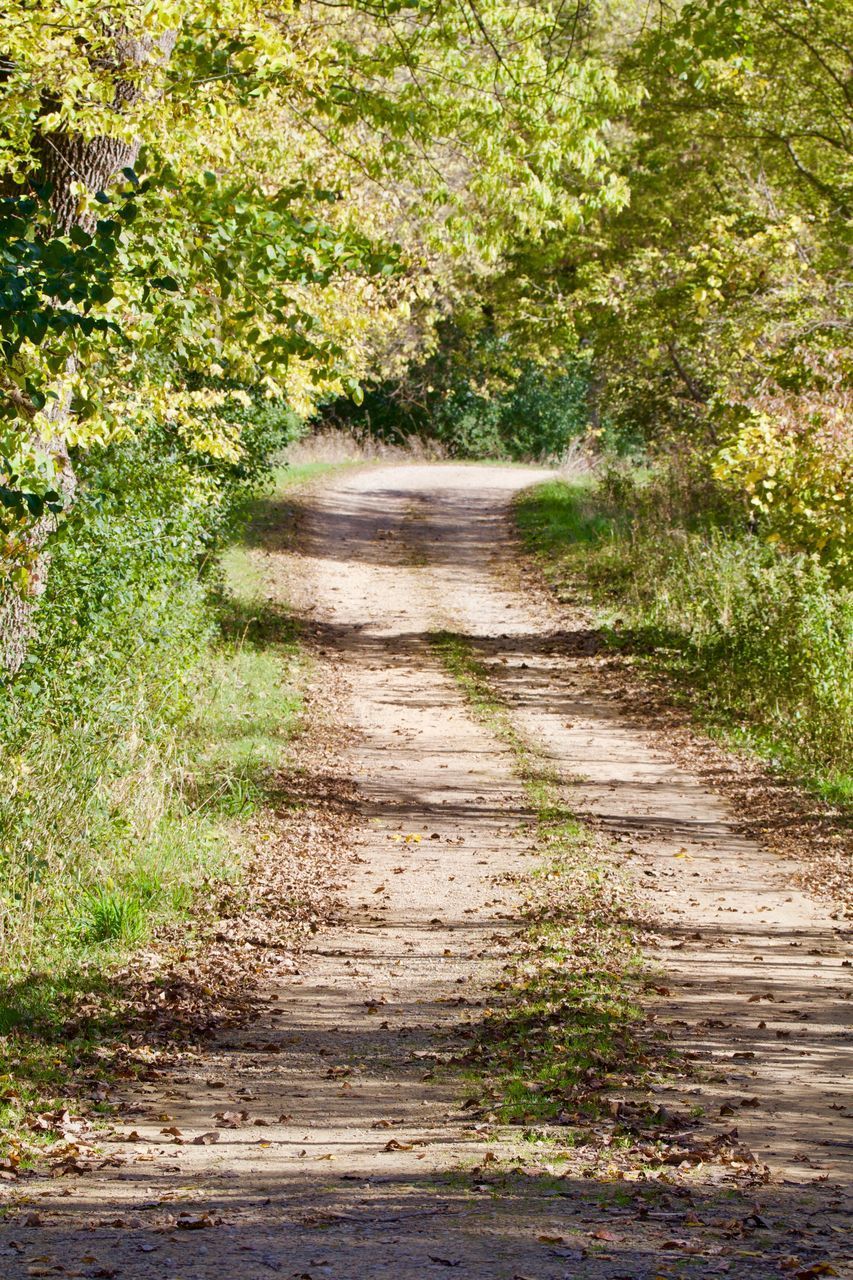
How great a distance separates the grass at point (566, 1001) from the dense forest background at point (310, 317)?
7.27 ft

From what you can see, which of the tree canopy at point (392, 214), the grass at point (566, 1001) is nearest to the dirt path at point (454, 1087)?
the grass at point (566, 1001)

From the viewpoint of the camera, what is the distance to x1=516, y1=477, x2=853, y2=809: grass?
41.1 ft

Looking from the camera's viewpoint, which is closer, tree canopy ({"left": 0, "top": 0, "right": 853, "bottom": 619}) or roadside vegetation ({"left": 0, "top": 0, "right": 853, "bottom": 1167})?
tree canopy ({"left": 0, "top": 0, "right": 853, "bottom": 619})

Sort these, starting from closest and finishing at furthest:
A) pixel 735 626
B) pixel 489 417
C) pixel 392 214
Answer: pixel 735 626 < pixel 392 214 < pixel 489 417

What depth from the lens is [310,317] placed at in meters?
8.00

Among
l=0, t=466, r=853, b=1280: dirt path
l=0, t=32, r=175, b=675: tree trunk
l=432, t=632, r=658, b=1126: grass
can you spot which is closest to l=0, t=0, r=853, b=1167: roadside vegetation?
l=0, t=32, r=175, b=675: tree trunk

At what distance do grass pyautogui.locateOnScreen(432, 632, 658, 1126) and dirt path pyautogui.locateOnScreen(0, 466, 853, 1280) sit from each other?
17 centimetres

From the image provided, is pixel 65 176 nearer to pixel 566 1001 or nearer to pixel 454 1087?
pixel 566 1001

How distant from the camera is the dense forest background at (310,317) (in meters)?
7.56

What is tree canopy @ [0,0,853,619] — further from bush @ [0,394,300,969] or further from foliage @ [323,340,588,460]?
foliage @ [323,340,588,460]

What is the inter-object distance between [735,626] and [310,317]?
8.02 m

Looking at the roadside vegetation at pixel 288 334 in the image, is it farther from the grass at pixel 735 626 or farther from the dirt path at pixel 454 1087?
the dirt path at pixel 454 1087

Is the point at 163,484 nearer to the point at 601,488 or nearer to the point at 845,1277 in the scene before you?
the point at 845,1277

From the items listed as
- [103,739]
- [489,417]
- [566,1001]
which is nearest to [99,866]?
[103,739]
